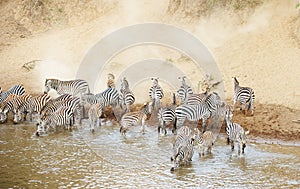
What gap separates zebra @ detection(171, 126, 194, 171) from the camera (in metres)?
13.2

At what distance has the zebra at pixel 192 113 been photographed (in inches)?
635

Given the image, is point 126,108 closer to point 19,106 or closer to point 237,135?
point 19,106

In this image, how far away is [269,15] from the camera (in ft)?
70.4

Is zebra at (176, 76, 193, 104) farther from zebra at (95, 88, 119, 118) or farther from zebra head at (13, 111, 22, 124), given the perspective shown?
zebra head at (13, 111, 22, 124)

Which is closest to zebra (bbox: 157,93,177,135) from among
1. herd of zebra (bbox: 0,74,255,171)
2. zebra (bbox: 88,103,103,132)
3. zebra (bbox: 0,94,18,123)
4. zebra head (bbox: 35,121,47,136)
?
herd of zebra (bbox: 0,74,255,171)

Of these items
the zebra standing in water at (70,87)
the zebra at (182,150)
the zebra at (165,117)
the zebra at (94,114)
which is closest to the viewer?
the zebra at (182,150)

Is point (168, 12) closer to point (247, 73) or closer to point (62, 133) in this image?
point (247, 73)

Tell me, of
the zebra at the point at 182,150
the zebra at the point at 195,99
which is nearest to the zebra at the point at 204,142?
the zebra at the point at 182,150

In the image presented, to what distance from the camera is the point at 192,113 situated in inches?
639

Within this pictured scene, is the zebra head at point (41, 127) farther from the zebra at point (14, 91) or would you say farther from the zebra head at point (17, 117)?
the zebra at point (14, 91)

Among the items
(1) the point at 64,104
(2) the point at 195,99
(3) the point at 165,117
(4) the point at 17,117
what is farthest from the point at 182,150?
(4) the point at 17,117

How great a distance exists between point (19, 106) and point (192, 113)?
6.05 metres

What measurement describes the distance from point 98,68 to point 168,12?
4448 mm

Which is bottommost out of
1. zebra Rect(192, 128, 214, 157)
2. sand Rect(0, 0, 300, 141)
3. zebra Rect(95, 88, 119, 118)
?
zebra Rect(192, 128, 214, 157)
